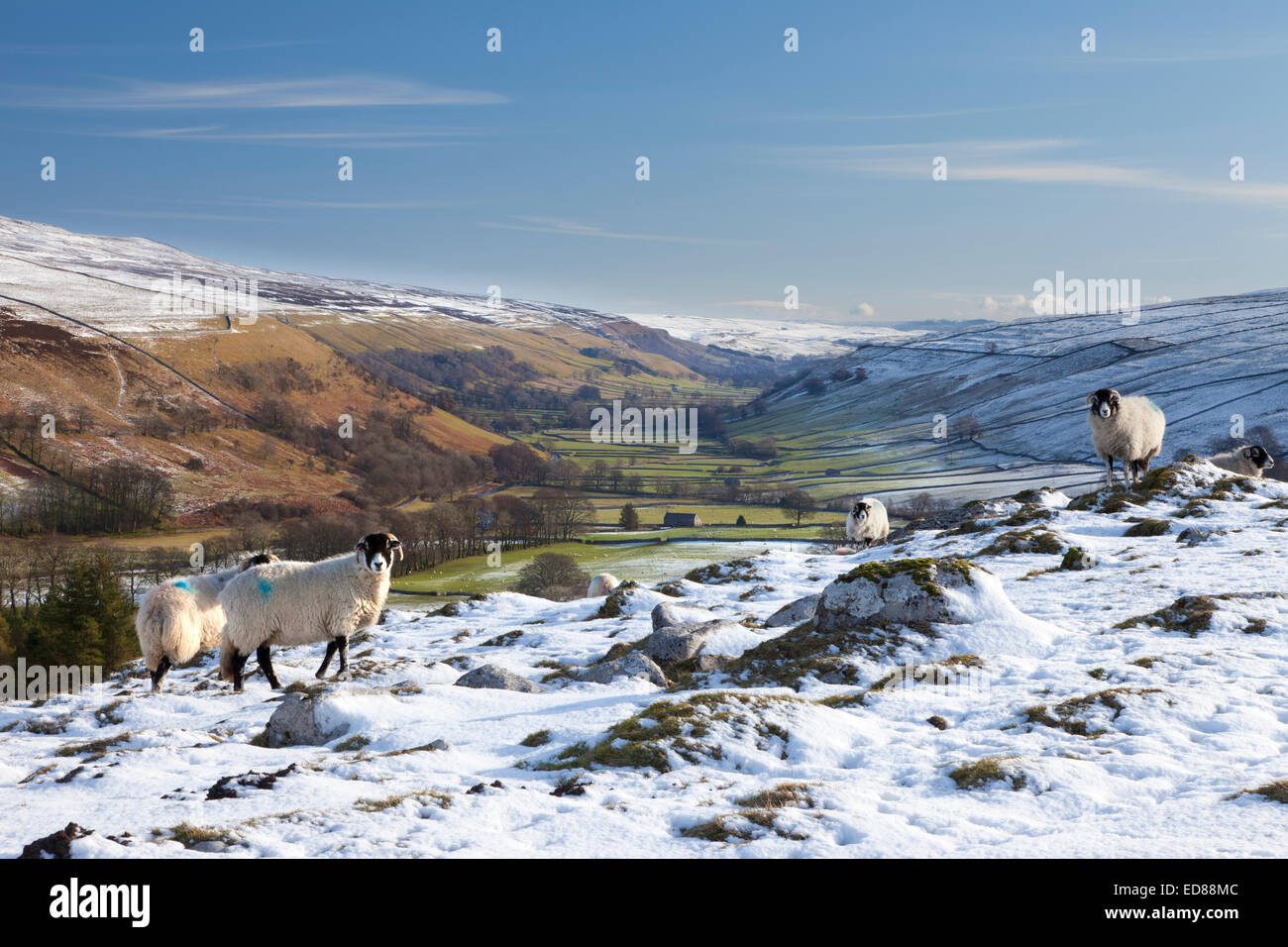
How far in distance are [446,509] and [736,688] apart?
11459cm

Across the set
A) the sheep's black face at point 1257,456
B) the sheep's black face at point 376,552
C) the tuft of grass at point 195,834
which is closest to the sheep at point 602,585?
the sheep's black face at point 376,552

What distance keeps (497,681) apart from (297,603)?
6.96m

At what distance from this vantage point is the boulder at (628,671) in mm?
16156

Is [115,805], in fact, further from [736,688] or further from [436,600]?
[436,600]

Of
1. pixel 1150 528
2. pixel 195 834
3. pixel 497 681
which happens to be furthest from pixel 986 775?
pixel 1150 528

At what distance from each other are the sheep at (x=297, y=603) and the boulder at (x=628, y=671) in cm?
626

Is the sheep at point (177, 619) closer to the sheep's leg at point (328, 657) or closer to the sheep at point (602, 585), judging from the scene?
the sheep's leg at point (328, 657)

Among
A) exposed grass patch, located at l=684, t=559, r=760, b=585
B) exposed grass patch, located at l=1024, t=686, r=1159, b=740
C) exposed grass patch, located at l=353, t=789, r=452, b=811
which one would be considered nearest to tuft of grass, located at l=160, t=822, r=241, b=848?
exposed grass patch, located at l=353, t=789, r=452, b=811

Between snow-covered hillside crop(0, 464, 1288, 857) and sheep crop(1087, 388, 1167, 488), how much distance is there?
1016cm

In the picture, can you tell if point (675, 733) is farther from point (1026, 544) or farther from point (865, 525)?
point (865, 525)

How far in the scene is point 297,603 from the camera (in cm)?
2061

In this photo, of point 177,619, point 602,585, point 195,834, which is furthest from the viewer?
point 602,585

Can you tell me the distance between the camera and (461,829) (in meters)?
8.38

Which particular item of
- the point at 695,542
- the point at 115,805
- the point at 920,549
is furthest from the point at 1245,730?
the point at 695,542
